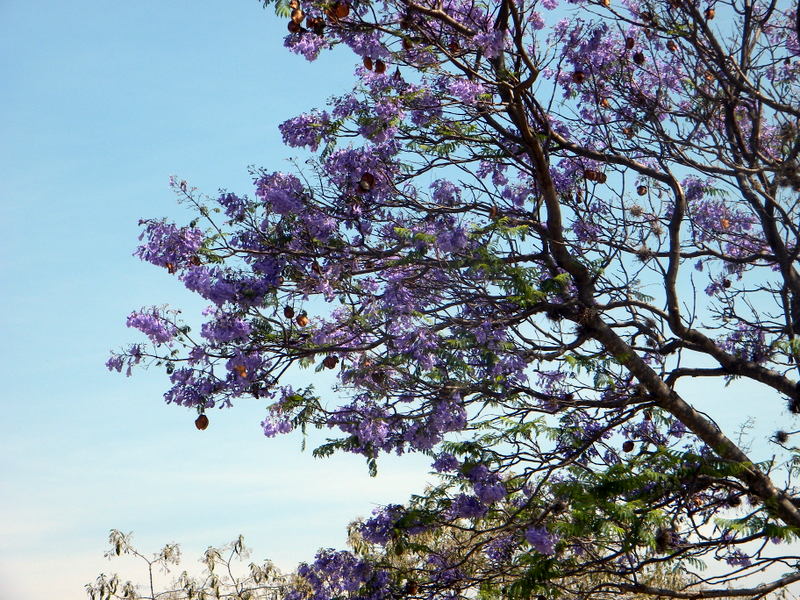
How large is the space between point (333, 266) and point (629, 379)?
140 inches

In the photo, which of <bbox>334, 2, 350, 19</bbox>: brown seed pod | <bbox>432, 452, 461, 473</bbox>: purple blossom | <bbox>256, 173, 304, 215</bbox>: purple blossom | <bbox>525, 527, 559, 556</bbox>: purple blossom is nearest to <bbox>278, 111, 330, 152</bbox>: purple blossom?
<bbox>256, 173, 304, 215</bbox>: purple blossom

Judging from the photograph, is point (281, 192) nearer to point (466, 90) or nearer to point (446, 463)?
point (466, 90)

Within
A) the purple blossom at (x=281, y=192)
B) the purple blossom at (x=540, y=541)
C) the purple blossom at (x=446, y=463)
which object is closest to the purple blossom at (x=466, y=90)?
the purple blossom at (x=281, y=192)

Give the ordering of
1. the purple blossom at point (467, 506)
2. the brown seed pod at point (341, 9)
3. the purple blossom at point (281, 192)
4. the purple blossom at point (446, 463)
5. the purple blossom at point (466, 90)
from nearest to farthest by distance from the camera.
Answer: the brown seed pod at point (341, 9) < the purple blossom at point (466, 90) < the purple blossom at point (281, 192) < the purple blossom at point (467, 506) < the purple blossom at point (446, 463)

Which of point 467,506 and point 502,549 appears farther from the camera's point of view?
point 502,549

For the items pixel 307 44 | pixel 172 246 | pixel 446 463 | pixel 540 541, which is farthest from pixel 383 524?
pixel 307 44

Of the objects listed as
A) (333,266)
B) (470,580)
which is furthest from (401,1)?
(470,580)

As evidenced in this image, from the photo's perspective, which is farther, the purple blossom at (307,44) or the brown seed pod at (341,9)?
the purple blossom at (307,44)

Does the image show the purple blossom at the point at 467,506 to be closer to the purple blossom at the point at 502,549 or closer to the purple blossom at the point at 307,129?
the purple blossom at the point at 502,549

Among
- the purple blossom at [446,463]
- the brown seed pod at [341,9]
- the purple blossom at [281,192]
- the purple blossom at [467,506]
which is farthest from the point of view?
the purple blossom at [446,463]

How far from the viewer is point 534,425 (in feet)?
30.3

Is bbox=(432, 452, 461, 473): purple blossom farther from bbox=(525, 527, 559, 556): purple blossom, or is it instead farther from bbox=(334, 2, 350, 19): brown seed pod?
bbox=(334, 2, 350, 19): brown seed pod

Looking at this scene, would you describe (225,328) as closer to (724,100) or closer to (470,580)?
(470,580)

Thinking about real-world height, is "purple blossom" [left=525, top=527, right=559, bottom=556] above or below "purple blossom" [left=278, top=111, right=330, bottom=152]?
below
